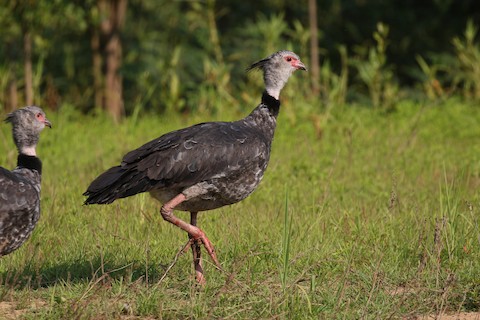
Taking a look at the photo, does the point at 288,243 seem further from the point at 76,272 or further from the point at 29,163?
the point at 29,163

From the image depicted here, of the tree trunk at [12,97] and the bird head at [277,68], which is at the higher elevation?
the tree trunk at [12,97]

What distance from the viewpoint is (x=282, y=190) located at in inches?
302

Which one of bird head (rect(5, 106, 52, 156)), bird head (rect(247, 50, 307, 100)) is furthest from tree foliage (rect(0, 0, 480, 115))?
bird head (rect(5, 106, 52, 156))

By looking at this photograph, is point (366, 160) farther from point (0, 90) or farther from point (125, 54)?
point (125, 54)

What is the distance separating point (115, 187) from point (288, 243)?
1.16 metres

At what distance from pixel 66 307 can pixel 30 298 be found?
375mm

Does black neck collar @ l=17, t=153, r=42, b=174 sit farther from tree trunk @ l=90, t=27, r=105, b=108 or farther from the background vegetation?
tree trunk @ l=90, t=27, r=105, b=108

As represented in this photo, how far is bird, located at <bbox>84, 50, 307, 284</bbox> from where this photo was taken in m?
5.23

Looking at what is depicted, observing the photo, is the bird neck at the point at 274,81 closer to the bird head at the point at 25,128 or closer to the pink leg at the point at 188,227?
the pink leg at the point at 188,227

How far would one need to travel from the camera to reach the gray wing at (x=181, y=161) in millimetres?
5223

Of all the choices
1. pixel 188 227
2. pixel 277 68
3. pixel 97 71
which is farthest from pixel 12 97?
pixel 188 227

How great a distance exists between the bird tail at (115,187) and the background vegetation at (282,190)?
41 cm

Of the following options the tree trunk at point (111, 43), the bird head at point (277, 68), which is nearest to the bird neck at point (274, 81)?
the bird head at point (277, 68)

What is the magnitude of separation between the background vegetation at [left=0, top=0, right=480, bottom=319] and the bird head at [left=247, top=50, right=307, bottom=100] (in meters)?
0.92
